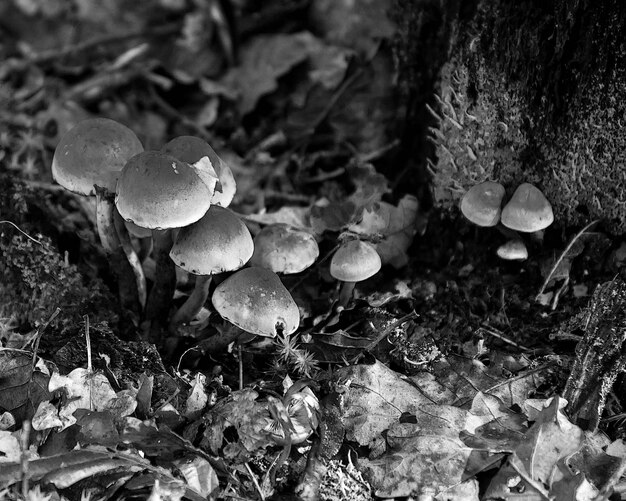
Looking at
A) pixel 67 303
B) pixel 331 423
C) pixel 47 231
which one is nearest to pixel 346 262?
pixel 331 423

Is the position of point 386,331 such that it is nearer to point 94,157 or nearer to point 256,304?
point 256,304

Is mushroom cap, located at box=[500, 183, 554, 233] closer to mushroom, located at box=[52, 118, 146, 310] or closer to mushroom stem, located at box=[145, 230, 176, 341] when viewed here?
mushroom stem, located at box=[145, 230, 176, 341]

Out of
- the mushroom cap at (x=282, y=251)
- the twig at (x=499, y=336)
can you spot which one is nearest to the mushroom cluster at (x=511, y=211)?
the twig at (x=499, y=336)

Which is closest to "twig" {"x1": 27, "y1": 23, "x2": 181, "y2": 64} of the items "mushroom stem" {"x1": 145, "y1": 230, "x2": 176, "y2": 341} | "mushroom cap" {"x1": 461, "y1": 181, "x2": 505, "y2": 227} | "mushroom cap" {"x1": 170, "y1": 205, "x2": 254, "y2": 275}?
"mushroom stem" {"x1": 145, "y1": 230, "x2": 176, "y2": 341}

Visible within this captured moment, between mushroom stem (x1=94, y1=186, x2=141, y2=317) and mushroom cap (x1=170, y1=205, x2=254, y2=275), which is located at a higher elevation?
mushroom cap (x1=170, y1=205, x2=254, y2=275)

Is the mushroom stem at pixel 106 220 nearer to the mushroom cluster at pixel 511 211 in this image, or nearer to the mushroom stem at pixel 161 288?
the mushroom stem at pixel 161 288

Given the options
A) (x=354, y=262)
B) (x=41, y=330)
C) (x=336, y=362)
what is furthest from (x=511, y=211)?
(x=41, y=330)

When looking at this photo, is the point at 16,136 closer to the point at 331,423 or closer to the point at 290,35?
the point at 290,35
